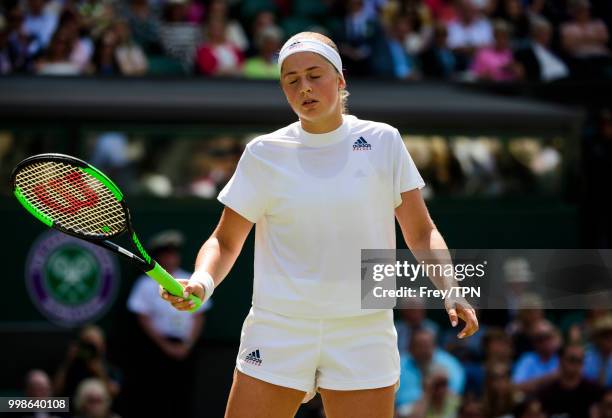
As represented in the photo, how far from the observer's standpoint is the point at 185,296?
4.20 m

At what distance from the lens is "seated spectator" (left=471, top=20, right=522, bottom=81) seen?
11.6 m

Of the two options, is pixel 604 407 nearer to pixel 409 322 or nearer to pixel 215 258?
pixel 409 322

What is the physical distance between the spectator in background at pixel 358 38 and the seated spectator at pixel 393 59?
0.03 m

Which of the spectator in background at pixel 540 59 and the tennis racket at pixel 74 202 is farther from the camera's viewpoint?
the spectator in background at pixel 540 59

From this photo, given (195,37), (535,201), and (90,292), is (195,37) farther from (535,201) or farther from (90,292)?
(535,201)

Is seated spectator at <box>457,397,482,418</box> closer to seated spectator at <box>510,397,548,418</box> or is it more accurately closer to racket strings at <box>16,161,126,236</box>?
seated spectator at <box>510,397,548,418</box>

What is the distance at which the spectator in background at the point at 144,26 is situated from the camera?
11.1 meters

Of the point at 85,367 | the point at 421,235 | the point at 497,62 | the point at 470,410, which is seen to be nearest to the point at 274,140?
the point at 421,235

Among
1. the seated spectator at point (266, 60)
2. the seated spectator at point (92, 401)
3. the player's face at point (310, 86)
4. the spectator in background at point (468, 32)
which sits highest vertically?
the spectator in background at point (468, 32)

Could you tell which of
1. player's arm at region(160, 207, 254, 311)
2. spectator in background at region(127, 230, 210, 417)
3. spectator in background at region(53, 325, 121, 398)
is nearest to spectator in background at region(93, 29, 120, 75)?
spectator in background at region(127, 230, 210, 417)

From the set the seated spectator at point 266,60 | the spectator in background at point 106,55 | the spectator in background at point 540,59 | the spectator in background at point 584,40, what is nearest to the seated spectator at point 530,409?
the seated spectator at point 266,60

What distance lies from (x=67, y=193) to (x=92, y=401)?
164 inches

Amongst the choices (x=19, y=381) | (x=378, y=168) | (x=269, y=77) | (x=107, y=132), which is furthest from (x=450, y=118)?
(x=378, y=168)

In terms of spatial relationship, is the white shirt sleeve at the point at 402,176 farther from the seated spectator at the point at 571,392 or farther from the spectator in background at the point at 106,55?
the spectator in background at the point at 106,55
